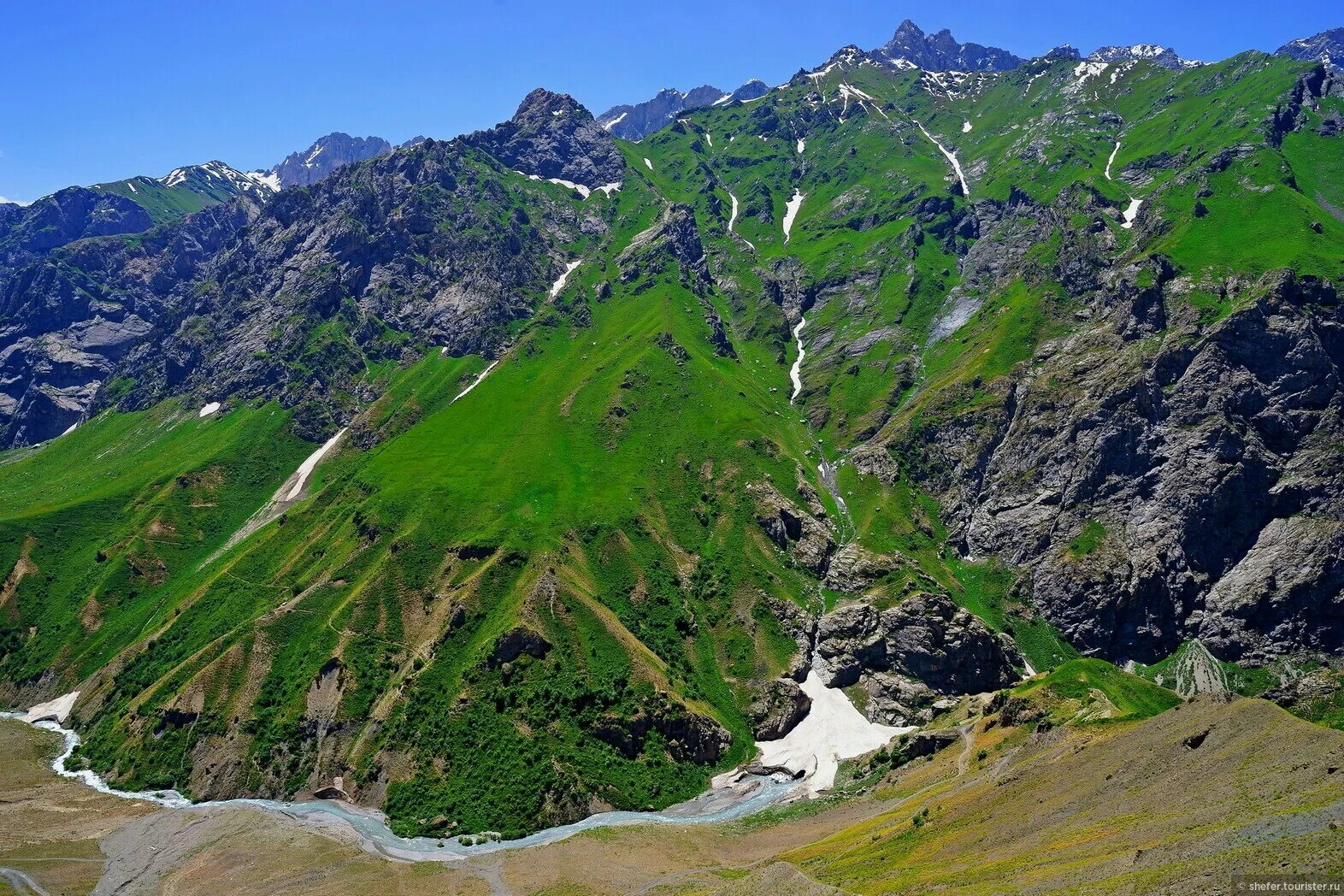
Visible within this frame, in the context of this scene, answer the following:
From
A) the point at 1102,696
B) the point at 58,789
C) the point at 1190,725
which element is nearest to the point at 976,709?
the point at 1102,696

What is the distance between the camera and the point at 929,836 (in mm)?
124688

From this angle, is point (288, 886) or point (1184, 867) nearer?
point (1184, 867)

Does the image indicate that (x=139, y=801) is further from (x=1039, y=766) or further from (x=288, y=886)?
(x=1039, y=766)

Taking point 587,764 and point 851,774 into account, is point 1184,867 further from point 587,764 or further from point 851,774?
point 587,764

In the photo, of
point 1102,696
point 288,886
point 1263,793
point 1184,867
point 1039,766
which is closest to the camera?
point 1184,867

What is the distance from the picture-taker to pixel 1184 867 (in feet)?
252

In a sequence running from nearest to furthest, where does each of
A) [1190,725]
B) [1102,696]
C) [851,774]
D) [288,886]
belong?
[1190,725], [288,886], [1102,696], [851,774]

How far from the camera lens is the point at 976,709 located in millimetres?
195500

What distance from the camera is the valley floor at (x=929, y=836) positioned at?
84938mm

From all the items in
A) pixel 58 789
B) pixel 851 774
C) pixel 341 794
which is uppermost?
pixel 58 789

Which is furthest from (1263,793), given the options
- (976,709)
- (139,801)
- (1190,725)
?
(139,801)

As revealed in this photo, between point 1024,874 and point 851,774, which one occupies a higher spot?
point 1024,874

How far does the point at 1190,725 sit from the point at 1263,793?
101 ft

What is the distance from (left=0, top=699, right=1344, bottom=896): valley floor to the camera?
8494 centimetres
